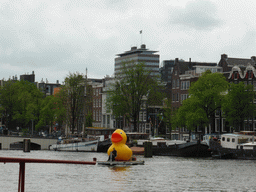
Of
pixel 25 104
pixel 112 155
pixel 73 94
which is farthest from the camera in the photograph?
pixel 25 104

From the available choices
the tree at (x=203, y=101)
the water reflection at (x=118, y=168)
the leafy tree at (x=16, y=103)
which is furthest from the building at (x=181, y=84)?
the water reflection at (x=118, y=168)

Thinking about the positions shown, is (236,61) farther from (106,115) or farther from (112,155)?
(112,155)

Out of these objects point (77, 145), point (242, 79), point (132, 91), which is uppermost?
point (242, 79)

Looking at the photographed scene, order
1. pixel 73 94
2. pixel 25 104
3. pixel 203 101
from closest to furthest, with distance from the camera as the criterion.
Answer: pixel 203 101 → pixel 73 94 → pixel 25 104

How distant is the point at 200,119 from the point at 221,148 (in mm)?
18099

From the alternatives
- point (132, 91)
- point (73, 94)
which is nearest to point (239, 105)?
point (132, 91)

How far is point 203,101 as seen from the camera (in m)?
88.4

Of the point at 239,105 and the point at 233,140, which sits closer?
the point at 233,140

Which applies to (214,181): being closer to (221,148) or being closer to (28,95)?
(221,148)

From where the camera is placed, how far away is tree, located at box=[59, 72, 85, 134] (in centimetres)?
10519

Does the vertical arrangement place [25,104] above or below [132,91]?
below

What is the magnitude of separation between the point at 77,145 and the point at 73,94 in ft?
51.8

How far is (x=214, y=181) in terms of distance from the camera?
3606 cm

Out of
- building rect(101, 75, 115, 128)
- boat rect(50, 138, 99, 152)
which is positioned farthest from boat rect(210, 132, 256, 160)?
building rect(101, 75, 115, 128)
